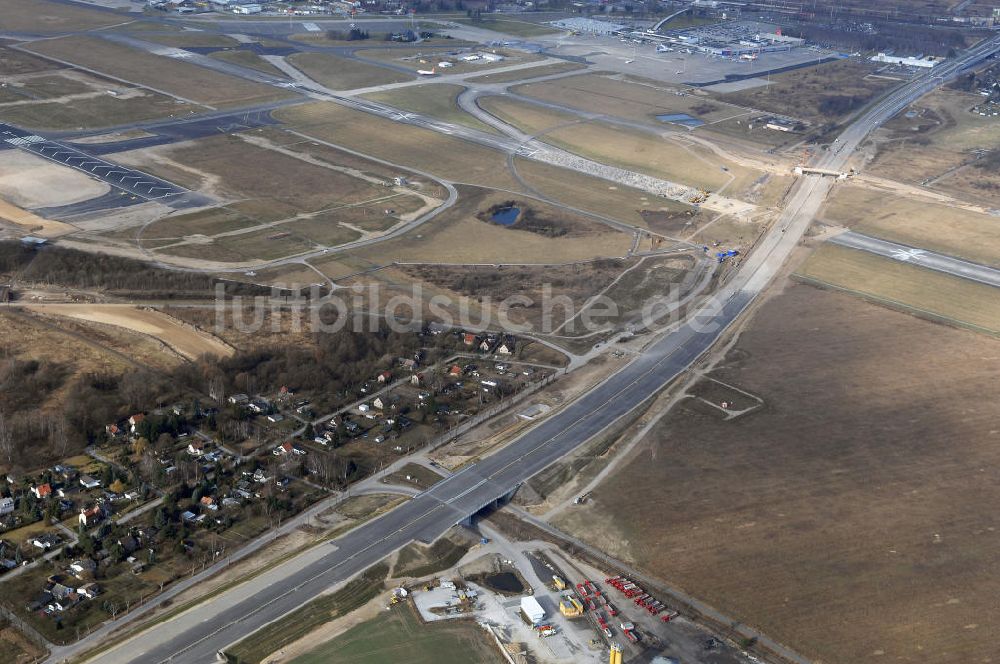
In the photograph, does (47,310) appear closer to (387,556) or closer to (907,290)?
(387,556)

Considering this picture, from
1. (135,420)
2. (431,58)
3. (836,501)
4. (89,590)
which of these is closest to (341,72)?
(431,58)

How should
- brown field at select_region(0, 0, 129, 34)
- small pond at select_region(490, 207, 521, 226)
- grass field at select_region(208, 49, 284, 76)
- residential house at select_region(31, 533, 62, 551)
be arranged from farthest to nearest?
1. brown field at select_region(0, 0, 129, 34)
2. grass field at select_region(208, 49, 284, 76)
3. small pond at select_region(490, 207, 521, 226)
4. residential house at select_region(31, 533, 62, 551)

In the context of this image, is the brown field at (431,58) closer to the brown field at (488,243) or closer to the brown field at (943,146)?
the brown field at (488,243)

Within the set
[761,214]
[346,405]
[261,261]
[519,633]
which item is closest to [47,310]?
[261,261]

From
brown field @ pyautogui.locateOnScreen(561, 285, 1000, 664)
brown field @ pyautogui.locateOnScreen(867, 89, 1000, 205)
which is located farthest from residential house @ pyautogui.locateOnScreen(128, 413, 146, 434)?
brown field @ pyautogui.locateOnScreen(867, 89, 1000, 205)

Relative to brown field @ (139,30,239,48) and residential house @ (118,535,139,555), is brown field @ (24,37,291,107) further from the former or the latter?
residential house @ (118,535,139,555)

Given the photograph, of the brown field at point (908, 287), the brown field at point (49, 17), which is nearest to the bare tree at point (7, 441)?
the brown field at point (908, 287)

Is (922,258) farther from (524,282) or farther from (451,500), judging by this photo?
(451,500)
